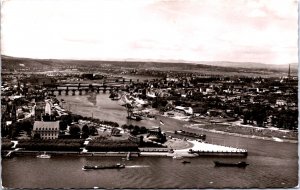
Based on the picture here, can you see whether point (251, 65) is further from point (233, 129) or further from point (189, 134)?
point (189, 134)

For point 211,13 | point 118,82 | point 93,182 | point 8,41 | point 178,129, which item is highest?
point 211,13

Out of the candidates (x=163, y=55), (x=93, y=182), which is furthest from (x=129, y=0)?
(x=93, y=182)

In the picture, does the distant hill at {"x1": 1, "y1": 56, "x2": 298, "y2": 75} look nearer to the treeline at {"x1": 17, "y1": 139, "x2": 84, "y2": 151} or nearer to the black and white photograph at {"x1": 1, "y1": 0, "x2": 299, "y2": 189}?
the black and white photograph at {"x1": 1, "y1": 0, "x2": 299, "y2": 189}

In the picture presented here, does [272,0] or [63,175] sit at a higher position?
[272,0]

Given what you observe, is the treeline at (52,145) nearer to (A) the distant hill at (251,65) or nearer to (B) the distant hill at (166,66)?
(B) the distant hill at (166,66)

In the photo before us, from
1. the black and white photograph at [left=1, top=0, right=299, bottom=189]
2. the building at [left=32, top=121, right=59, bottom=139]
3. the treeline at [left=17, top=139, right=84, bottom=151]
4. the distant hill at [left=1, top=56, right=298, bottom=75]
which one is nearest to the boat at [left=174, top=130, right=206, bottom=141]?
the black and white photograph at [left=1, top=0, right=299, bottom=189]

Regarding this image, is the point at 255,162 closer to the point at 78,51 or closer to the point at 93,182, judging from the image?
the point at 93,182
